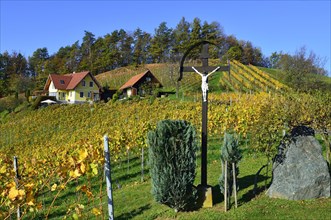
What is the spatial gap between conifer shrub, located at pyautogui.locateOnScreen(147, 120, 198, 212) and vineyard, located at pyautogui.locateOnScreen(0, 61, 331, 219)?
52.6 inches

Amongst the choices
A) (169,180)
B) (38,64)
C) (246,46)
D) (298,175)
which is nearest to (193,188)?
(169,180)

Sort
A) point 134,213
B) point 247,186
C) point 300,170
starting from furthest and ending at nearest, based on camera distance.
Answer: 1. point 247,186
2. point 134,213
3. point 300,170

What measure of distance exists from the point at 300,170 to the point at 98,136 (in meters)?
11.7

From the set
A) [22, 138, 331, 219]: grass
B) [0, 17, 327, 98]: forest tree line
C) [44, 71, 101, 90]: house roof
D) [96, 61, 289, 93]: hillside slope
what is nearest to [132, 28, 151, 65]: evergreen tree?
[0, 17, 327, 98]: forest tree line

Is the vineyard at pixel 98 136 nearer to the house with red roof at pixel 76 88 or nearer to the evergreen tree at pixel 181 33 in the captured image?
the house with red roof at pixel 76 88

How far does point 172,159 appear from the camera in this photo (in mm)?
7230

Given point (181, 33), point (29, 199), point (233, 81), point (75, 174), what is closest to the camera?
point (29, 199)

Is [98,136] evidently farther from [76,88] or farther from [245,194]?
[76,88]

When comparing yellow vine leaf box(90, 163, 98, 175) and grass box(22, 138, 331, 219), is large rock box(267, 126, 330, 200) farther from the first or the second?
yellow vine leaf box(90, 163, 98, 175)

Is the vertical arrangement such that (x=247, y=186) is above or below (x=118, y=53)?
below

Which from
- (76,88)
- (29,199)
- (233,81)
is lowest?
(29,199)

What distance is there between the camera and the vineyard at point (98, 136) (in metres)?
3.52

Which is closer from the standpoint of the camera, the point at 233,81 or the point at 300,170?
the point at 300,170

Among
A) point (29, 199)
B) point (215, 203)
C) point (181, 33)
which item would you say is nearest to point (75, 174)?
point (29, 199)
